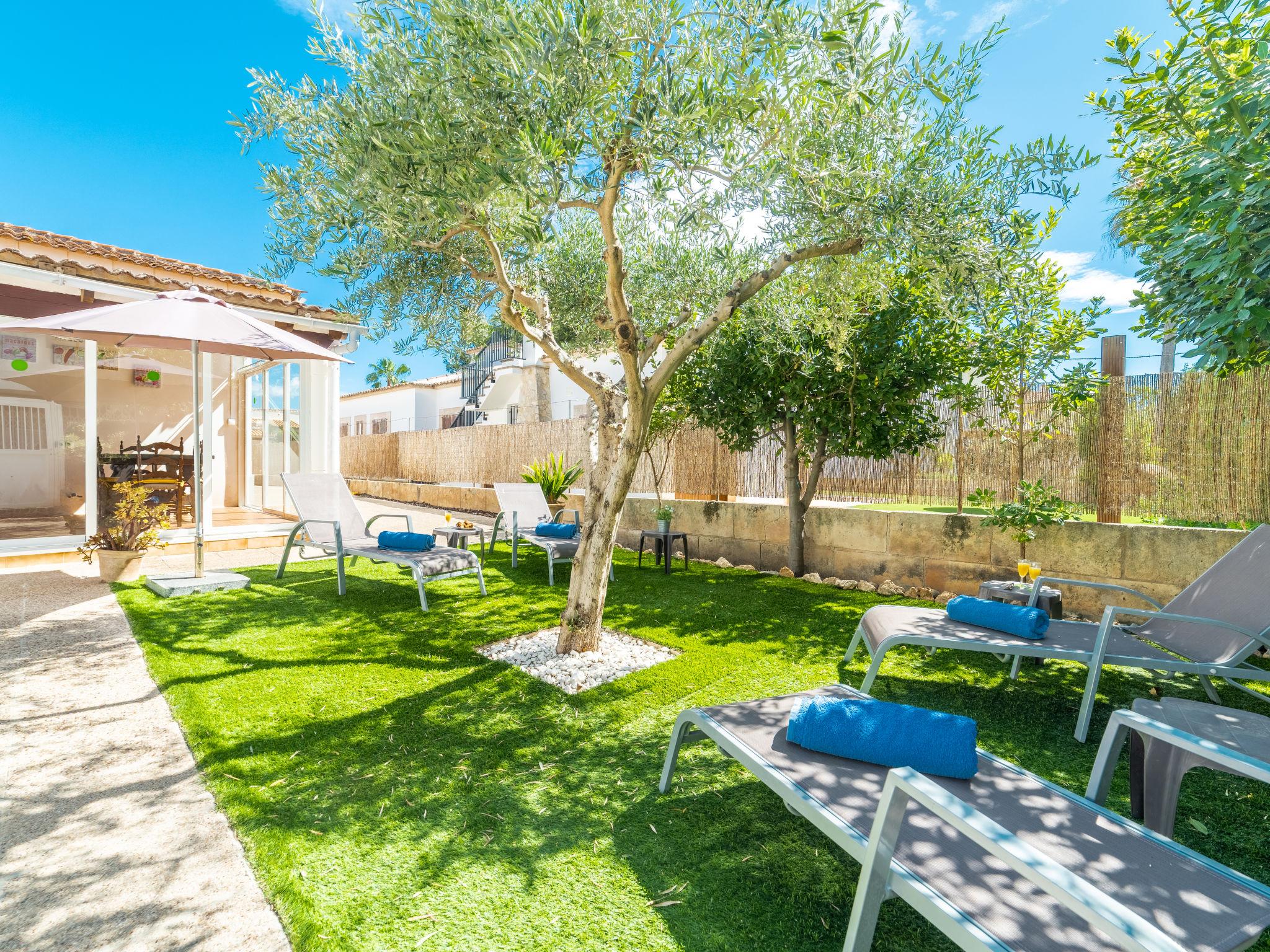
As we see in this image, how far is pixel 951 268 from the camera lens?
385 cm

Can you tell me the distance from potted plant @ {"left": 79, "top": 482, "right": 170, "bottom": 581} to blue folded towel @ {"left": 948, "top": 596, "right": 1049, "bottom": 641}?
7.79 metres

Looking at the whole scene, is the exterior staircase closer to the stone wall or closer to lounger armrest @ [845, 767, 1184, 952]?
the stone wall

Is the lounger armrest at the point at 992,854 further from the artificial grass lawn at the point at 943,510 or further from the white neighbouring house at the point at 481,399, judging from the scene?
the white neighbouring house at the point at 481,399

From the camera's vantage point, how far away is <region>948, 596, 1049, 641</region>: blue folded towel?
3.56 meters

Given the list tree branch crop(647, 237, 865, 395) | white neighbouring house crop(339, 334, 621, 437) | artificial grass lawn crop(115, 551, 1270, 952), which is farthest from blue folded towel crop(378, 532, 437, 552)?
white neighbouring house crop(339, 334, 621, 437)

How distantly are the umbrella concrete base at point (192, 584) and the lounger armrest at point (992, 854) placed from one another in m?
6.57

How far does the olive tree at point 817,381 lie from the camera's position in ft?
21.0

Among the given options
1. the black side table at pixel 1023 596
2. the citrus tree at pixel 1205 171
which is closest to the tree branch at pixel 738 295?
the citrus tree at pixel 1205 171

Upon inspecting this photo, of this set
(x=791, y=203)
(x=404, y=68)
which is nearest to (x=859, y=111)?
(x=791, y=203)

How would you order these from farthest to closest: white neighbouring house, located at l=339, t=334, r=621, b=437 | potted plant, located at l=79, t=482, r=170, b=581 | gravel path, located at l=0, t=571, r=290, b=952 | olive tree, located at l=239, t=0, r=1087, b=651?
1. white neighbouring house, located at l=339, t=334, r=621, b=437
2. potted plant, located at l=79, t=482, r=170, b=581
3. olive tree, located at l=239, t=0, r=1087, b=651
4. gravel path, located at l=0, t=571, r=290, b=952

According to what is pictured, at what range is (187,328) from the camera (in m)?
5.53

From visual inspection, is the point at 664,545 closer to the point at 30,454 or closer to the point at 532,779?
the point at 532,779

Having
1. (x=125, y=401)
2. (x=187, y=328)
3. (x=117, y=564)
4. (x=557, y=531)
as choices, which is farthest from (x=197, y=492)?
(x=125, y=401)

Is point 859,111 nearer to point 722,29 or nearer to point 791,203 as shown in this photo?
point 791,203
